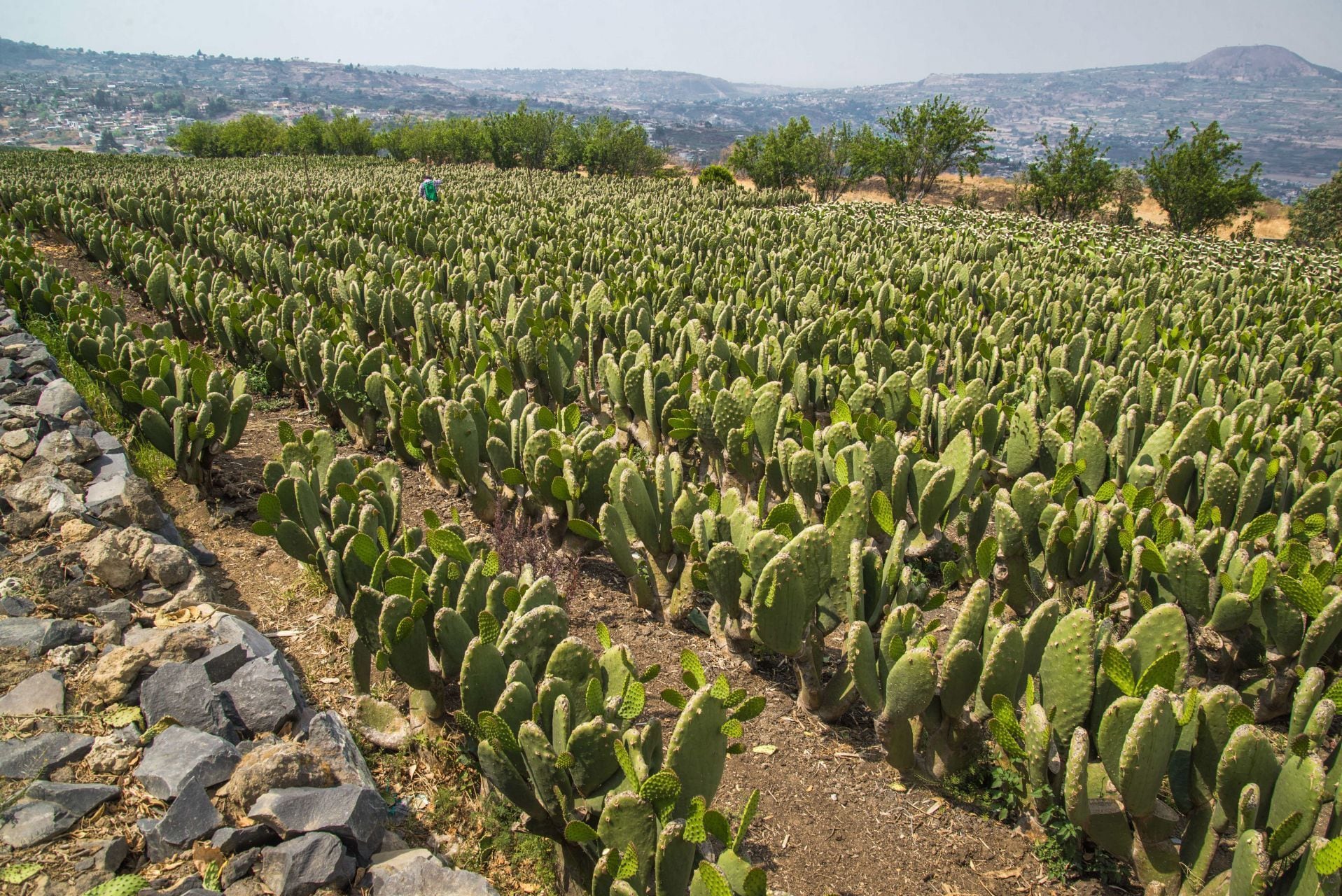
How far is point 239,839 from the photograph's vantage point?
5.98 feet

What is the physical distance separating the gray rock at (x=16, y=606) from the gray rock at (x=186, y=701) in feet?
2.41

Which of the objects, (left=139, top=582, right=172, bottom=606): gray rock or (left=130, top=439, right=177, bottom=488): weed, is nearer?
(left=139, top=582, right=172, bottom=606): gray rock

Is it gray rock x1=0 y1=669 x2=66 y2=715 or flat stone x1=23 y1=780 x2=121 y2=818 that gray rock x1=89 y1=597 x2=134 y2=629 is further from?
→ flat stone x1=23 y1=780 x2=121 y2=818

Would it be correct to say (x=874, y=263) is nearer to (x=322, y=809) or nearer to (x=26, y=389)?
(x=26, y=389)

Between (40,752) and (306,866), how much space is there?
84 centimetres

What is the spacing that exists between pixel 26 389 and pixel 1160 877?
233 inches

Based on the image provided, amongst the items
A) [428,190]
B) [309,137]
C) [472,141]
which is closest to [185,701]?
[428,190]

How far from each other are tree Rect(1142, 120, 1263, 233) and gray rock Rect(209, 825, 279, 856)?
26.5 metres

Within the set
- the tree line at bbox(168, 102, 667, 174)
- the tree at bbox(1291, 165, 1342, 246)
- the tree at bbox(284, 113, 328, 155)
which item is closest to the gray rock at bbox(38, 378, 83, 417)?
the tree line at bbox(168, 102, 667, 174)

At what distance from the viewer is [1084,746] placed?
197cm

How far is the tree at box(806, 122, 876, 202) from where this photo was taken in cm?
2870

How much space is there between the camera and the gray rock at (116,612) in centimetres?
269

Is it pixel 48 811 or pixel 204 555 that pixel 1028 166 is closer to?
pixel 204 555

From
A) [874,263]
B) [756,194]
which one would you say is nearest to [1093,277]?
[874,263]
